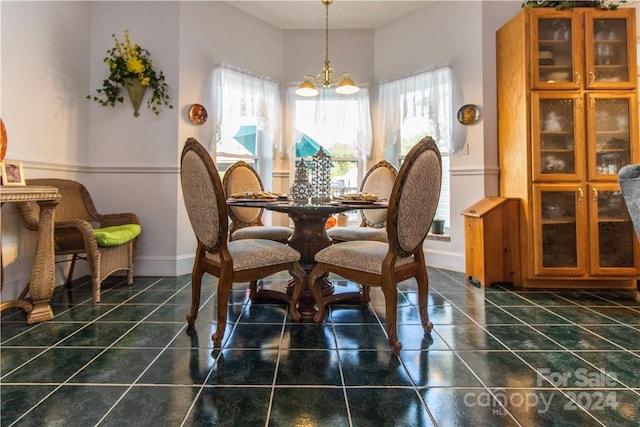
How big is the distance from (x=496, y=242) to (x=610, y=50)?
1921mm

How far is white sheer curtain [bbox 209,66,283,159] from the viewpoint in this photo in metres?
3.49

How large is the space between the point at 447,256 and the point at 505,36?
222cm

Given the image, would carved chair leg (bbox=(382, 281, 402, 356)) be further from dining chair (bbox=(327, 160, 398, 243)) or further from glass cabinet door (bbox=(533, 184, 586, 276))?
glass cabinet door (bbox=(533, 184, 586, 276))

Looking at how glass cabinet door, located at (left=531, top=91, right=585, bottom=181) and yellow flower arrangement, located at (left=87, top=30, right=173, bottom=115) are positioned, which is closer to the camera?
glass cabinet door, located at (left=531, top=91, right=585, bottom=181)

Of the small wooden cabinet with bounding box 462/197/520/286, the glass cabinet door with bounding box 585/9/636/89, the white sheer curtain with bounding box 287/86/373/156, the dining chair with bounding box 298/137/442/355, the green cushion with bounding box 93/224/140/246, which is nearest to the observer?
the dining chair with bounding box 298/137/442/355

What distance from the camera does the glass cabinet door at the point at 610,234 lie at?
2736mm

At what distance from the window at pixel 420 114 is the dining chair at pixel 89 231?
2.96 meters

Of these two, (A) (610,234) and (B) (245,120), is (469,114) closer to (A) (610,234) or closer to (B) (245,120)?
(A) (610,234)

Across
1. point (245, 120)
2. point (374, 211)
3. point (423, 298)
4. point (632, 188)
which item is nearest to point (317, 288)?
point (423, 298)

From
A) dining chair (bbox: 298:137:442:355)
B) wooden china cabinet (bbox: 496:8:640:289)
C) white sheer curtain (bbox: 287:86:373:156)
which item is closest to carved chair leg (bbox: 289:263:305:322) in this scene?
dining chair (bbox: 298:137:442:355)

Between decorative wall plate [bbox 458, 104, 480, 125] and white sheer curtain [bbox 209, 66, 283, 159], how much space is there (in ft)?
6.93

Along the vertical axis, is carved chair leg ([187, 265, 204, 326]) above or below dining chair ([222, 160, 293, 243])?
below

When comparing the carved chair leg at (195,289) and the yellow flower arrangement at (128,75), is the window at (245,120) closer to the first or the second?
the yellow flower arrangement at (128,75)

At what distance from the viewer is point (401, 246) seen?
164cm
